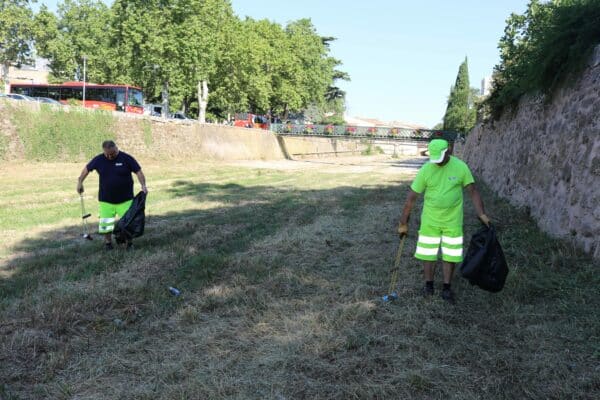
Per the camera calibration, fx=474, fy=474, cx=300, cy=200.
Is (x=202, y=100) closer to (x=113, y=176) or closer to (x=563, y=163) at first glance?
(x=113, y=176)

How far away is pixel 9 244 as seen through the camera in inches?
298

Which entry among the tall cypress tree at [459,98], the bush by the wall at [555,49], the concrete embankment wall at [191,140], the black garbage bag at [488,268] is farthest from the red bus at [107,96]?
the tall cypress tree at [459,98]

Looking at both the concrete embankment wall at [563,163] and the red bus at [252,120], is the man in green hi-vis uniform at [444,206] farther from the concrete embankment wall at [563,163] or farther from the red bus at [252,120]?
the red bus at [252,120]

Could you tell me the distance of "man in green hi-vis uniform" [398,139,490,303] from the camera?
5023 millimetres

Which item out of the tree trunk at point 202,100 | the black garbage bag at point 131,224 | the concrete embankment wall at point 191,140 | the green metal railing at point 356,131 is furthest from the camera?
the green metal railing at point 356,131

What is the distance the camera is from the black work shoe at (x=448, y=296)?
5.04m

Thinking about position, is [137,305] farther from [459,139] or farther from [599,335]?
[459,139]

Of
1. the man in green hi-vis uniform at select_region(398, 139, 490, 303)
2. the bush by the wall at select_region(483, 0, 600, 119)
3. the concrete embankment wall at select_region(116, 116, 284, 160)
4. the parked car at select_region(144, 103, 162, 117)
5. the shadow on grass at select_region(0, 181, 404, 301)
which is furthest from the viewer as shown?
the parked car at select_region(144, 103, 162, 117)

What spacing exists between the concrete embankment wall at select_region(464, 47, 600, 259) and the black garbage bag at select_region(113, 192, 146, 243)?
20.5 feet

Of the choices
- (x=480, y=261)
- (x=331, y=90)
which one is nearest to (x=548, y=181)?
(x=480, y=261)

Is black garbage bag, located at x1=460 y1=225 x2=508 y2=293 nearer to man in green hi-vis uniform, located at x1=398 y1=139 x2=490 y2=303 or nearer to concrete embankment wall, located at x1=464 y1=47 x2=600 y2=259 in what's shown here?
man in green hi-vis uniform, located at x1=398 y1=139 x2=490 y2=303

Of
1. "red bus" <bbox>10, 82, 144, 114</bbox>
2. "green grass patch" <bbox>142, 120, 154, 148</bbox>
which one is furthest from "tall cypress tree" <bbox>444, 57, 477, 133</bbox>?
"green grass patch" <bbox>142, 120, 154, 148</bbox>

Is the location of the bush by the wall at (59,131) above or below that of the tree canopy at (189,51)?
below

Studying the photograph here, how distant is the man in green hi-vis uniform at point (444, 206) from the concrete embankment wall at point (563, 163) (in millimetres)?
2241
